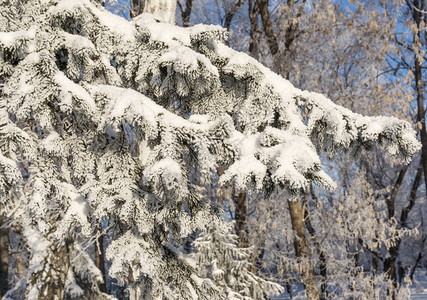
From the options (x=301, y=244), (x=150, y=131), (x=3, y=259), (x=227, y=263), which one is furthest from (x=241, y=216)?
(x=150, y=131)

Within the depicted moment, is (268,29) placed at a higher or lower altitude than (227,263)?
higher

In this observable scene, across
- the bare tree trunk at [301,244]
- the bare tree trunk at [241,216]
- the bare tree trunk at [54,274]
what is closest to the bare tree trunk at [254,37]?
the bare tree trunk at [241,216]

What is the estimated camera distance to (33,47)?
3.08 m

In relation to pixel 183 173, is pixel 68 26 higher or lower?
higher

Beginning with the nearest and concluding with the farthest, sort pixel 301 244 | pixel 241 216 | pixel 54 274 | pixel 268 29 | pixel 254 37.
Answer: pixel 54 274
pixel 301 244
pixel 268 29
pixel 254 37
pixel 241 216

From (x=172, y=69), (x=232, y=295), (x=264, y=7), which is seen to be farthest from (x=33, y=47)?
(x=264, y=7)

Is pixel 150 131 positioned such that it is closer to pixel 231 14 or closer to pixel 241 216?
pixel 241 216

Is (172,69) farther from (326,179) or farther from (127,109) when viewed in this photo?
(326,179)

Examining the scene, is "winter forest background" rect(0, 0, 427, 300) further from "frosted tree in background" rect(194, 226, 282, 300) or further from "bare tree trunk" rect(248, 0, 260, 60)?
"bare tree trunk" rect(248, 0, 260, 60)

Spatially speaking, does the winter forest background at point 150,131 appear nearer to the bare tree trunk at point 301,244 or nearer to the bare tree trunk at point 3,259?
the bare tree trunk at point 301,244

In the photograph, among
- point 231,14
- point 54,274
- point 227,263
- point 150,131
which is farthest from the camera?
point 231,14

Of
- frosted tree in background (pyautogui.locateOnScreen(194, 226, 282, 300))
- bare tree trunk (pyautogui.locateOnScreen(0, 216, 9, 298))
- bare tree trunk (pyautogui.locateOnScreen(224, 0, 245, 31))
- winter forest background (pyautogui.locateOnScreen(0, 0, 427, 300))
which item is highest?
bare tree trunk (pyautogui.locateOnScreen(224, 0, 245, 31))

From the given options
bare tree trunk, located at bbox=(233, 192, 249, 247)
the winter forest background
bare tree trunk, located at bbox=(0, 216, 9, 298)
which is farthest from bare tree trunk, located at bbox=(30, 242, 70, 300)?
bare tree trunk, located at bbox=(233, 192, 249, 247)

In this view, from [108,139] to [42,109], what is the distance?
50 centimetres
